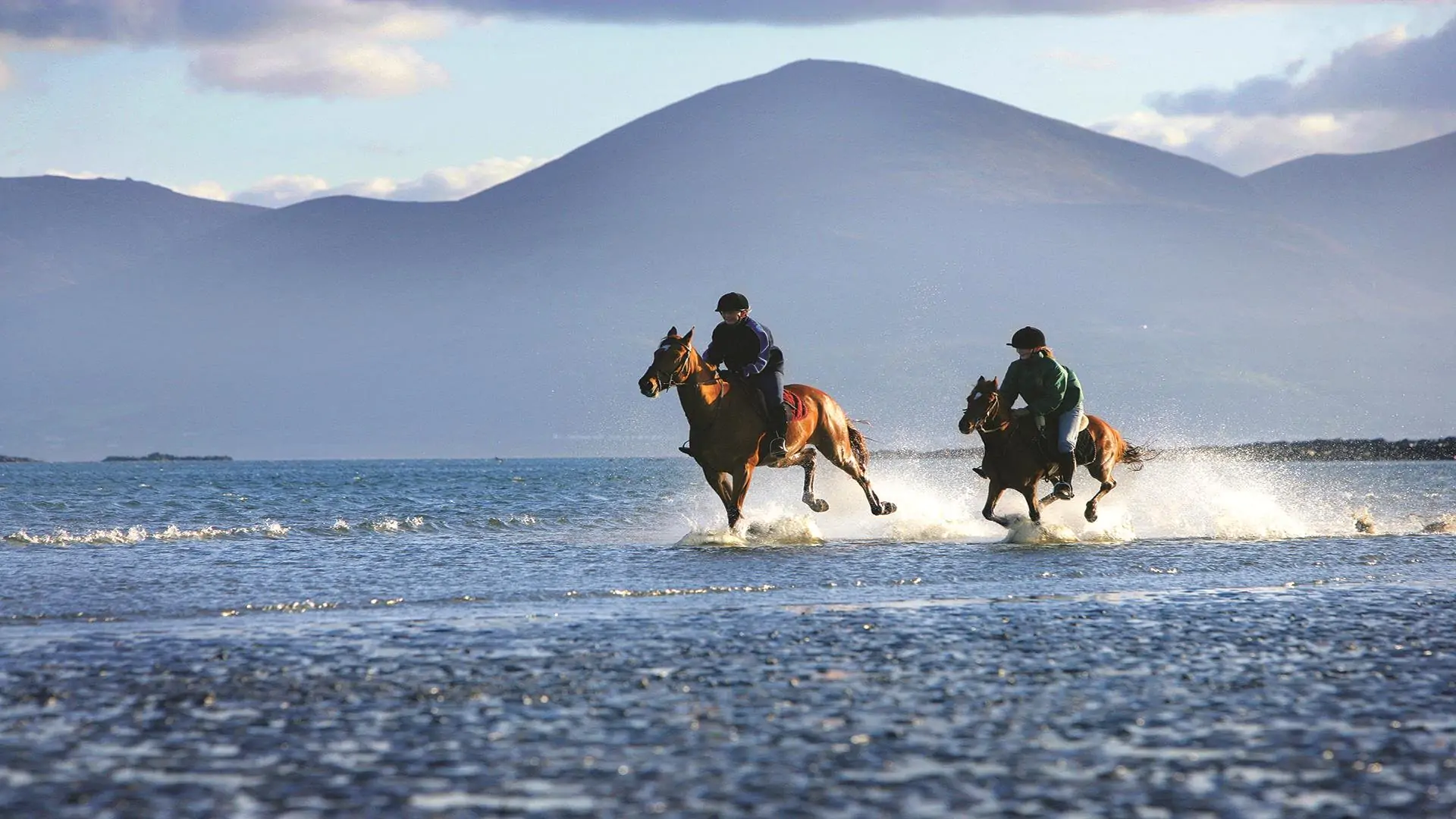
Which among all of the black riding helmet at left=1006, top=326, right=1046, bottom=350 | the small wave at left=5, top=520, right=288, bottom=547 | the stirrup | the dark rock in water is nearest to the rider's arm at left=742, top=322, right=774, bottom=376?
the stirrup

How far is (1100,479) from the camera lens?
2220 centimetres

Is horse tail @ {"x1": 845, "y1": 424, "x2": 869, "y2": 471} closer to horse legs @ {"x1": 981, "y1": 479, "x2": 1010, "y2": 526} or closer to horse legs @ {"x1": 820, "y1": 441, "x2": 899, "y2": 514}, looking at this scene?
horse legs @ {"x1": 820, "y1": 441, "x2": 899, "y2": 514}

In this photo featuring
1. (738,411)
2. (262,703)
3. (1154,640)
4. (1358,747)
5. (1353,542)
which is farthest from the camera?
(1353,542)

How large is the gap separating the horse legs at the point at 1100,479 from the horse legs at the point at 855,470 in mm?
2628

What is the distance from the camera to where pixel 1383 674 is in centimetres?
904

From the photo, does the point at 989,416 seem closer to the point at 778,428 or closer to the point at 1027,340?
the point at 1027,340

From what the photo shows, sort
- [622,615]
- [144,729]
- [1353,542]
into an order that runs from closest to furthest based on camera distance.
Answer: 1. [144,729]
2. [622,615]
3. [1353,542]

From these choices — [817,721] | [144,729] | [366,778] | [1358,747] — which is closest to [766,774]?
[817,721]

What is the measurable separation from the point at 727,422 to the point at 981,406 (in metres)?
3.11

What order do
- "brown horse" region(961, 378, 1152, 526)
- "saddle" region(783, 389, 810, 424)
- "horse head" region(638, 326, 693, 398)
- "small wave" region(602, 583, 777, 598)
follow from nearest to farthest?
"small wave" region(602, 583, 777, 598) → "horse head" region(638, 326, 693, 398) → "brown horse" region(961, 378, 1152, 526) → "saddle" region(783, 389, 810, 424)

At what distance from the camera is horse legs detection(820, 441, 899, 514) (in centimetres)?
2184

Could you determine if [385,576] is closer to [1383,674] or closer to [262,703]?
[262,703]

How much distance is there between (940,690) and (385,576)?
29.2 feet

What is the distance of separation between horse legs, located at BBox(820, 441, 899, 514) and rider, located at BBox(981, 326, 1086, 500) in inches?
76.0
